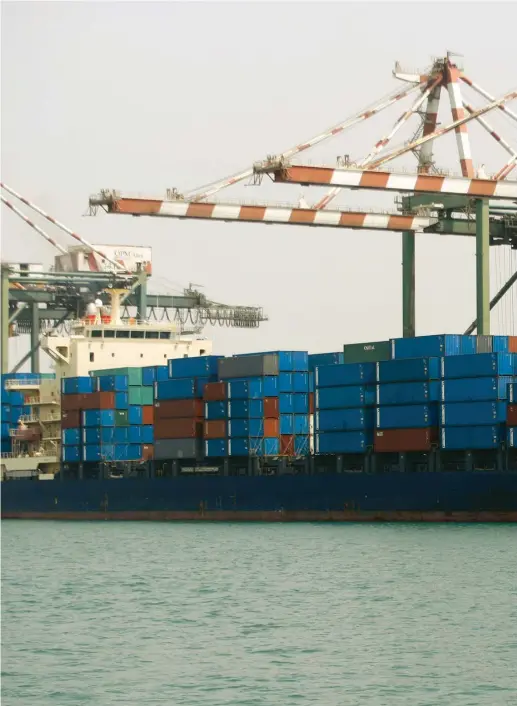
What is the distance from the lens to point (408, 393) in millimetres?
48219

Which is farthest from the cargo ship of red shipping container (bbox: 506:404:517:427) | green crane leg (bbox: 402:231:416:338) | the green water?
the green water

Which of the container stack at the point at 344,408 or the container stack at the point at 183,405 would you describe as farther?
the container stack at the point at 183,405

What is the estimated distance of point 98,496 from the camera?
2362 inches

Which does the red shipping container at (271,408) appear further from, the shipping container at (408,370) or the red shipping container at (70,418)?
the red shipping container at (70,418)

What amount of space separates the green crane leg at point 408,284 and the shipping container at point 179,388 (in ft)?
28.3

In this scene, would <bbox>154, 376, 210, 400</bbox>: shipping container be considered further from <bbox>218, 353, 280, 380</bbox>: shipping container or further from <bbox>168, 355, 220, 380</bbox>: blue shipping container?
<bbox>218, 353, 280, 380</bbox>: shipping container

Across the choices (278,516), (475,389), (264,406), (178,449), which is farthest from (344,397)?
(178,449)

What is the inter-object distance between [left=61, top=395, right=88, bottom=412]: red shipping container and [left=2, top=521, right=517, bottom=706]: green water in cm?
1763

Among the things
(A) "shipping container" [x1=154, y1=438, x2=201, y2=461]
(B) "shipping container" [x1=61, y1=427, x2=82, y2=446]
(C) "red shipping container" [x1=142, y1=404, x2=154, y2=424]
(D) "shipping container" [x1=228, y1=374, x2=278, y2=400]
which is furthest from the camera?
(B) "shipping container" [x1=61, y1=427, x2=82, y2=446]

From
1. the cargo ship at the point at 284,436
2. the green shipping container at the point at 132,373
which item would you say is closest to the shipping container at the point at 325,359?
the cargo ship at the point at 284,436

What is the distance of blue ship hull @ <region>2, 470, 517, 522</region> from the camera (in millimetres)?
47188

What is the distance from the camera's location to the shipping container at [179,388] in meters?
55.2

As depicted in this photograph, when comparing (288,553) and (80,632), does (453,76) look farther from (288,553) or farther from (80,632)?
(80,632)

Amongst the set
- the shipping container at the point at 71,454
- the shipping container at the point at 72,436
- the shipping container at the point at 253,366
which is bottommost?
the shipping container at the point at 71,454
